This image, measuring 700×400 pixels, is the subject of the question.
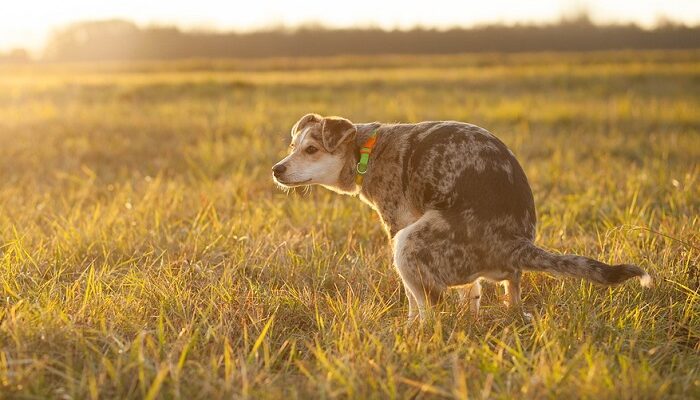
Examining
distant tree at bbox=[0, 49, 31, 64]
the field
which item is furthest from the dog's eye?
distant tree at bbox=[0, 49, 31, 64]

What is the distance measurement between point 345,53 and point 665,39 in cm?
2064

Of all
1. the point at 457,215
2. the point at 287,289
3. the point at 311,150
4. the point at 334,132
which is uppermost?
the point at 334,132

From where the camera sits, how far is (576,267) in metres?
3.68

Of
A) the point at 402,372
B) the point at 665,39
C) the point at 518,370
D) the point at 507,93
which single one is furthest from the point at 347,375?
the point at 665,39

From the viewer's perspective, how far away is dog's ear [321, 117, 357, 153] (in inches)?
187

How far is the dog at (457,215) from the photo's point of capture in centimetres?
400

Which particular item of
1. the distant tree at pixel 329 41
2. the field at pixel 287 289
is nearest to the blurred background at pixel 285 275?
the field at pixel 287 289

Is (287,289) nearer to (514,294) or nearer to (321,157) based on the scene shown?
(321,157)

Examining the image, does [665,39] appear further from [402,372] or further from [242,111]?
[402,372]

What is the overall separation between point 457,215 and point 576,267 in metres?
0.74

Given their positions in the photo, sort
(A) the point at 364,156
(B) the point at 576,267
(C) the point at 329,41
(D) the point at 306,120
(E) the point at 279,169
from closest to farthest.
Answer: (B) the point at 576,267
(A) the point at 364,156
(E) the point at 279,169
(D) the point at 306,120
(C) the point at 329,41

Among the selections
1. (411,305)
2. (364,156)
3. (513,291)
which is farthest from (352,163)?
(513,291)

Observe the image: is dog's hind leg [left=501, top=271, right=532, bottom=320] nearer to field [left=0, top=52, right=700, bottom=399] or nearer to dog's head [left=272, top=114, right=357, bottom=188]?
field [left=0, top=52, right=700, bottom=399]

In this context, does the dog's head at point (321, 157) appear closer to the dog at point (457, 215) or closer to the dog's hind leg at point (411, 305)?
the dog at point (457, 215)
